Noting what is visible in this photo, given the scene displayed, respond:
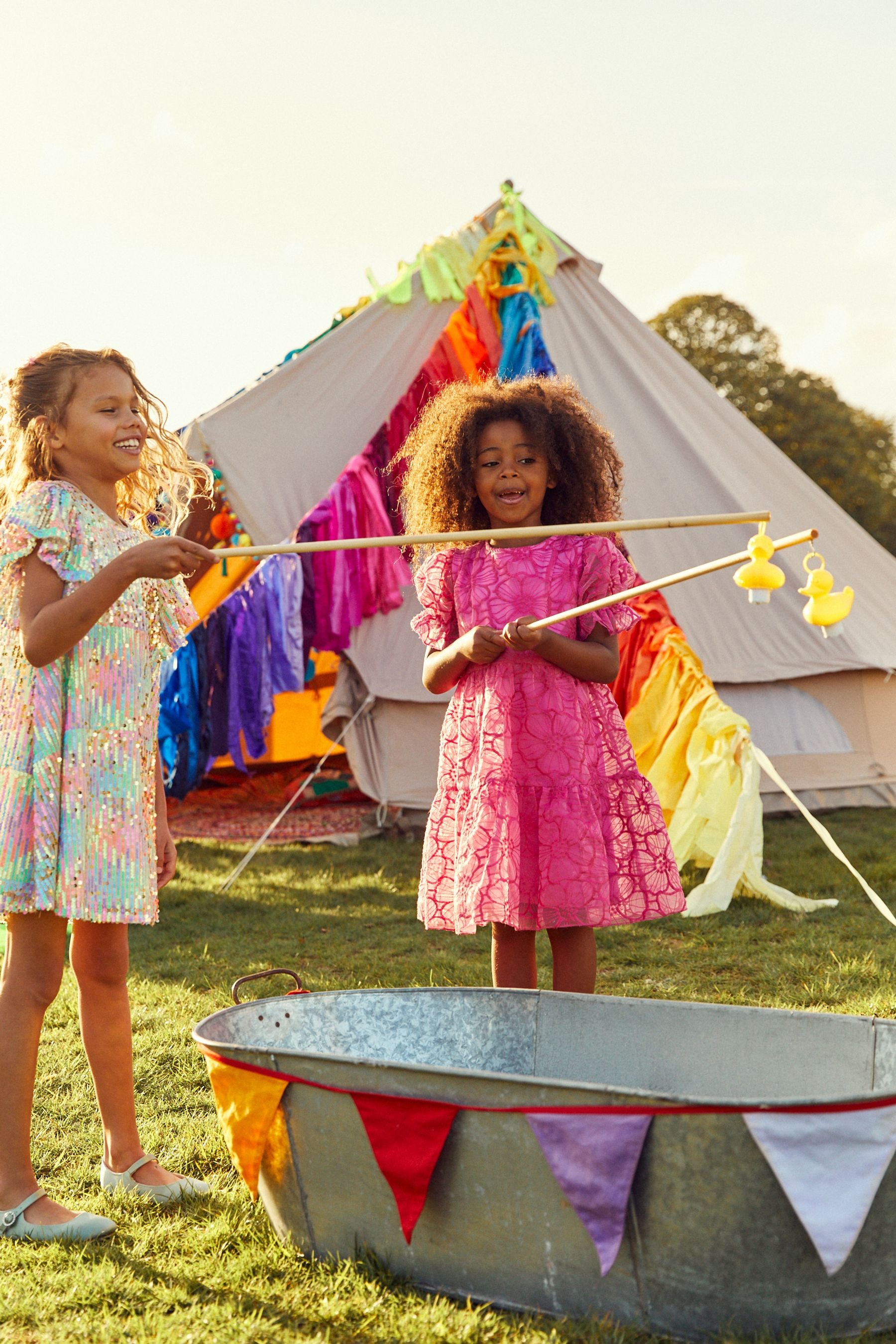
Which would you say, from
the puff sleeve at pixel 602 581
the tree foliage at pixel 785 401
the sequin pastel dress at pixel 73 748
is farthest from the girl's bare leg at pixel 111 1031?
the tree foliage at pixel 785 401

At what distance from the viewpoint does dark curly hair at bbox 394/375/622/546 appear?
7.72 feet

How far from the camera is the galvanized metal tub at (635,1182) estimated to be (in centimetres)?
138

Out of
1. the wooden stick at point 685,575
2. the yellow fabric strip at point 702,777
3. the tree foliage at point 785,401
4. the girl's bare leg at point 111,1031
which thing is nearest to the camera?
the wooden stick at point 685,575

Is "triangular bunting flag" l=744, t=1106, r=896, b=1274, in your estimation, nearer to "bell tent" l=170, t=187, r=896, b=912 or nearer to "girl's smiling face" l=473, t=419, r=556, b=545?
"girl's smiling face" l=473, t=419, r=556, b=545

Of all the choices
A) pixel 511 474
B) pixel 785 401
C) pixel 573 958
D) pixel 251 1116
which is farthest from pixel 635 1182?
pixel 785 401

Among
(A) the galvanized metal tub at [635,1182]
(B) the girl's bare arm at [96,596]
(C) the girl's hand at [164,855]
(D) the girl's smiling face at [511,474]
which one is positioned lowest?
(A) the galvanized metal tub at [635,1182]

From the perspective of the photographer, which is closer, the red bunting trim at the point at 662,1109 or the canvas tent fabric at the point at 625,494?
the red bunting trim at the point at 662,1109

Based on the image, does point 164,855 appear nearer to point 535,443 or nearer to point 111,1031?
point 111,1031

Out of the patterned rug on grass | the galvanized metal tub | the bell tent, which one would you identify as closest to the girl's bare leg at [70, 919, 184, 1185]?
the galvanized metal tub

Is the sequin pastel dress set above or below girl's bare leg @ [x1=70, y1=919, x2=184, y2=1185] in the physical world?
above

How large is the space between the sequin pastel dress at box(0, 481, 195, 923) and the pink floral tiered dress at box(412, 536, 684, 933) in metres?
0.56

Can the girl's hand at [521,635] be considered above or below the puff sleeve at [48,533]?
below

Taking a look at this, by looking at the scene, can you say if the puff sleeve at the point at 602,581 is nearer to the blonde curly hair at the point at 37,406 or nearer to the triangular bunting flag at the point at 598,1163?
the blonde curly hair at the point at 37,406

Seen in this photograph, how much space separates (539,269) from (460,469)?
3669 millimetres
